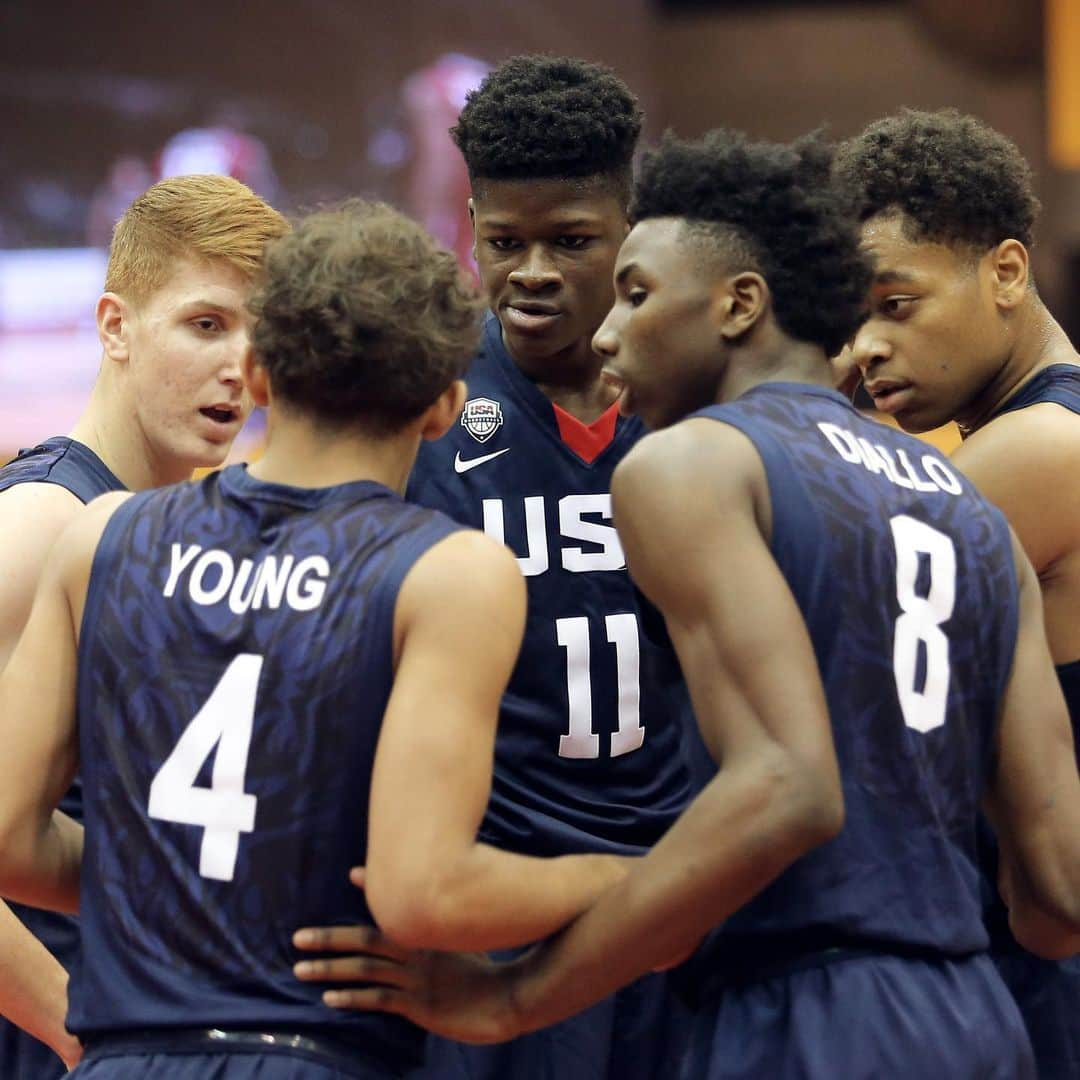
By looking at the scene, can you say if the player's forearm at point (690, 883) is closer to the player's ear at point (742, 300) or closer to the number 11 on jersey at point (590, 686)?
the player's ear at point (742, 300)

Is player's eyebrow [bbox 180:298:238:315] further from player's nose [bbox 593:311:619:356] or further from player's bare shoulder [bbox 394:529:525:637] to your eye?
player's bare shoulder [bbox 394:529:525:637]

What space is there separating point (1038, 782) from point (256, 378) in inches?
52.5

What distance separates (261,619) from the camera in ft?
7.65

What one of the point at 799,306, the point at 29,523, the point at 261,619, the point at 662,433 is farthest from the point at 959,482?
the point at 29,523

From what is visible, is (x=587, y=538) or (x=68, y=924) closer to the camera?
(x=68, y=924)

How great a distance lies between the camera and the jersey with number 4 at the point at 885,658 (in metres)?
2.40

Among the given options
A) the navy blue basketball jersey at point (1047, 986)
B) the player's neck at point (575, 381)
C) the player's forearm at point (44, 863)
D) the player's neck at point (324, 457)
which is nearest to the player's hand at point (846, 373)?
the player's neck at point (575, 381)

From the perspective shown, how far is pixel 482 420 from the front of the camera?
361cm

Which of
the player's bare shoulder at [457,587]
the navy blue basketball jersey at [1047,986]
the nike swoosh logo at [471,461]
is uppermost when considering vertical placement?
the player's bare shoulder at [457,587]

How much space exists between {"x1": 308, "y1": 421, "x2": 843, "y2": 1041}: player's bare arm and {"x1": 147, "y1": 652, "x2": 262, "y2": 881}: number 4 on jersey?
0.83 feet

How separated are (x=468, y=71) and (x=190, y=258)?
7524mm

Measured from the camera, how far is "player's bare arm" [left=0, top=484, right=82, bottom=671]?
9.71ft

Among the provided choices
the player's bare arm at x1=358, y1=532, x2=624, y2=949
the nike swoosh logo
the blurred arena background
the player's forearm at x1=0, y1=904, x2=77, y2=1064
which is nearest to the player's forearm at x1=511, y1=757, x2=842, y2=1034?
the player's bare arm at x1=358, y1=532, x2=624, y2=949

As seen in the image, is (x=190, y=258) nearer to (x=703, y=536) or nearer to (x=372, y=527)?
(x=372, y=527)
